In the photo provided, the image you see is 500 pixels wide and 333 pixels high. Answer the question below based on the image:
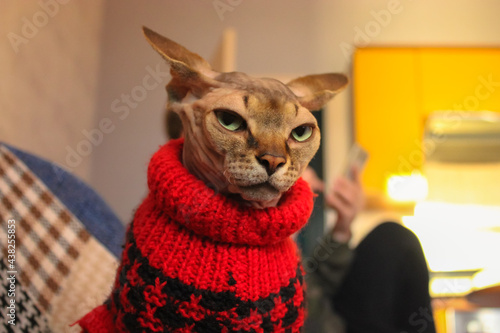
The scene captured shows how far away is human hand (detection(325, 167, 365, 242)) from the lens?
1.03m

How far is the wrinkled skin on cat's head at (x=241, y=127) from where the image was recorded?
0.42m

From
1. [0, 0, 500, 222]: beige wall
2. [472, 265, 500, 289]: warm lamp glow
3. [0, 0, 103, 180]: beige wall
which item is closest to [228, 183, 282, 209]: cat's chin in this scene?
[0, 0, 103, 180]: beige wall

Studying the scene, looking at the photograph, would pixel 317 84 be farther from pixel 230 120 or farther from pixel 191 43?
pixel 191 43

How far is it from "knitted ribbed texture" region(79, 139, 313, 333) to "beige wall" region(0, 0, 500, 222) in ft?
3.80

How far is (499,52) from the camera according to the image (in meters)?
1.88

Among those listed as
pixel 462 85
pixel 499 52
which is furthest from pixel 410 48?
pixel 499 52

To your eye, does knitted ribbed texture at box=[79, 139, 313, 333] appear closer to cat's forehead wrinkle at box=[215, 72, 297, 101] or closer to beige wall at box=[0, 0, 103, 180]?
cat's forehead wrinkle at box=[215, 72, 297, 101]

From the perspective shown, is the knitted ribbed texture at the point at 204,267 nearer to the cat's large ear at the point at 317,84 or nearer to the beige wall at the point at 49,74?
the cat's large ear at the point at 317,84

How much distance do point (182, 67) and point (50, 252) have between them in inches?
19.1

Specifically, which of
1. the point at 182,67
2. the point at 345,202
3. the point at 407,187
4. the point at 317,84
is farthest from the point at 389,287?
the point at 407,187

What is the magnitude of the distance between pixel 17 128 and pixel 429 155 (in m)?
1.59

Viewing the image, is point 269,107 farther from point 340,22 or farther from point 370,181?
point 340,22

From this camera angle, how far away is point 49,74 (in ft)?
4.35

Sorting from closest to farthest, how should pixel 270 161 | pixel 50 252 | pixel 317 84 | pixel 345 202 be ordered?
pixel 270 161 < pixel 317 84 < pixel 50 252 < pixel 345 202
